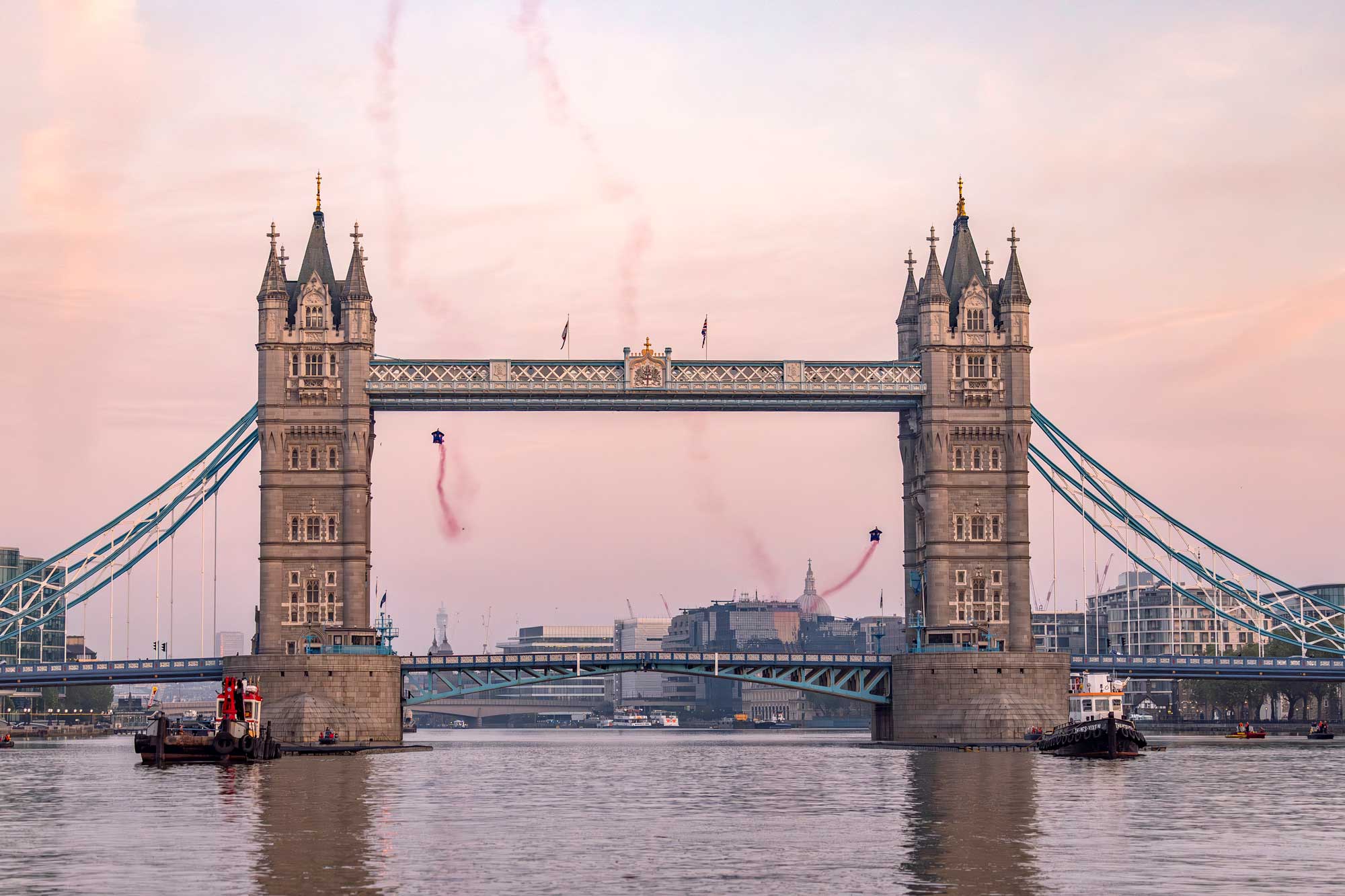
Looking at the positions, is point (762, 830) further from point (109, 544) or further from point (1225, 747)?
point (1225, 747)

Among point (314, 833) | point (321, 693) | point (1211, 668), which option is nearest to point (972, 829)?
point (314, 833)

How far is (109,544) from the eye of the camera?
146 metres

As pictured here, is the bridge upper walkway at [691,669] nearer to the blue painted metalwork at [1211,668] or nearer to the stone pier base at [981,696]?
the blue painted metalwork at [1211,668]

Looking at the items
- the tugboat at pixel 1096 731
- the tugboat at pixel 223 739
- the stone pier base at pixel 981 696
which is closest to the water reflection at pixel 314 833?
the tugboat at pixel 223 739

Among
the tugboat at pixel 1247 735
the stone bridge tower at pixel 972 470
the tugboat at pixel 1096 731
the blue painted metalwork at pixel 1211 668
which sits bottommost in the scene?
the tugboat at pixel 1247 735

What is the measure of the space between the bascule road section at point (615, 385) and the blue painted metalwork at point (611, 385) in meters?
0.05

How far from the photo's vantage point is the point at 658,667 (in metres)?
146

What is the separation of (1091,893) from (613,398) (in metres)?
98.2

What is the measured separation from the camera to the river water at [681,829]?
51281 millimetres

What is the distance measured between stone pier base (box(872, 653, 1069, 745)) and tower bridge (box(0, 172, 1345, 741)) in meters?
0.15

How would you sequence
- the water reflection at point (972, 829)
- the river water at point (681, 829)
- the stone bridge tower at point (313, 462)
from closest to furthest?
the water reflection at point (972, 829), the river water at point (681, 829), the stone bridge tower at point (313, 462)

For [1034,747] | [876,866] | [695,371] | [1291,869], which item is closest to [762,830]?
[876,866]

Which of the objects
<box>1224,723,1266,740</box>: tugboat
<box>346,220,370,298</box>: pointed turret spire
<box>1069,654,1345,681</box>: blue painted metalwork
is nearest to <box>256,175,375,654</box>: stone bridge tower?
<box>346,220,370,298</box>: pointed turret spire

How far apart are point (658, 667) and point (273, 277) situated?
40.7 m
